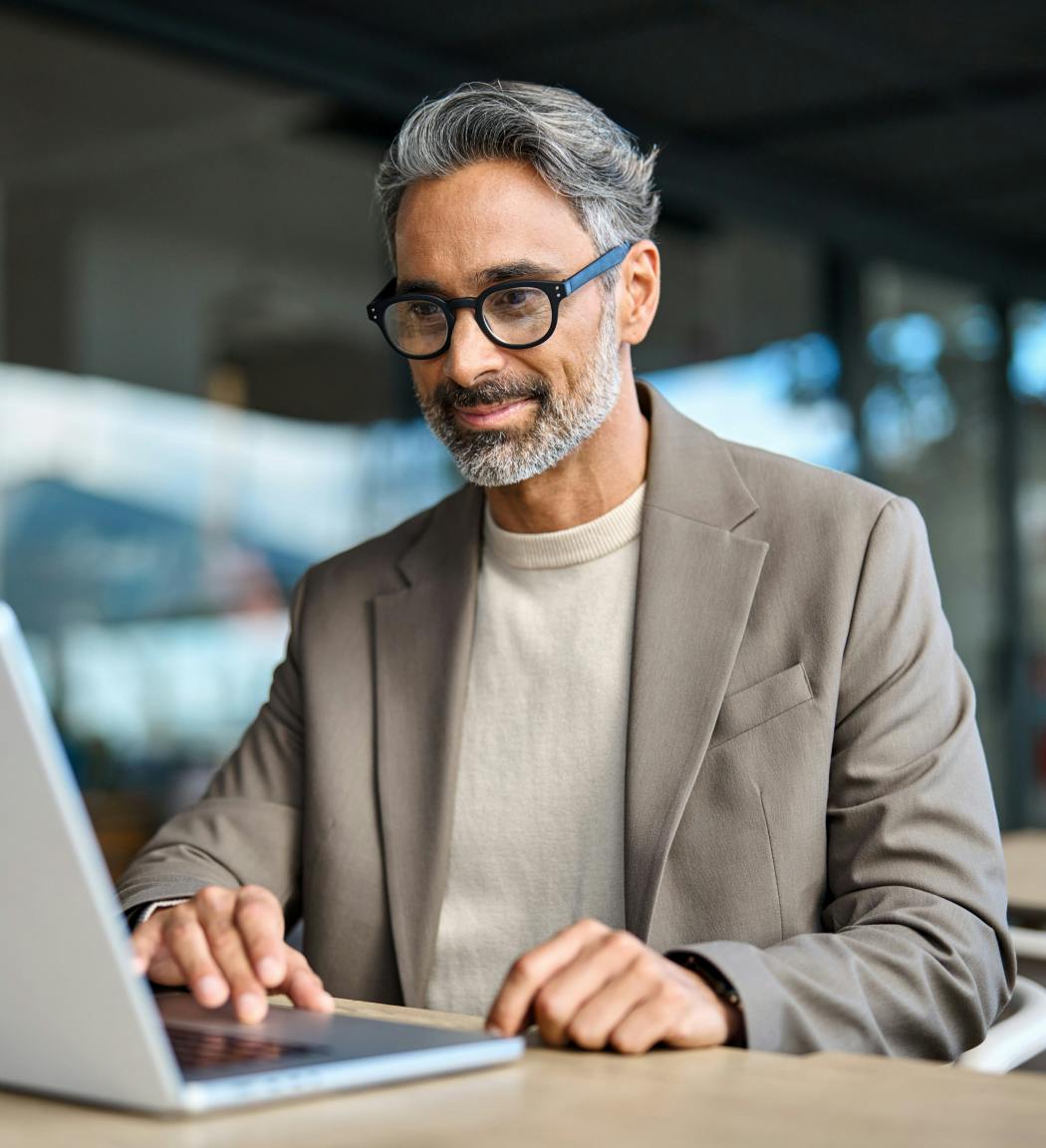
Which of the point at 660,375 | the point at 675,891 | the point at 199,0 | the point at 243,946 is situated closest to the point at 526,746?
the point at 675,891

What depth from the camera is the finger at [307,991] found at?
51.7 inches

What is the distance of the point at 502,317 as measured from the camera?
6.03ft

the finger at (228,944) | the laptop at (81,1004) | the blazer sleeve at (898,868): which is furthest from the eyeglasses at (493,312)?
the laptop at (81,1004)

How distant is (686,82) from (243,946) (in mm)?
4364

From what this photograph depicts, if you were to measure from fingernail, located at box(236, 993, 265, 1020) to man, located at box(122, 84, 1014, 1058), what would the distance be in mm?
149

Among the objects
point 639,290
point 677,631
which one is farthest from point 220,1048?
point 639,290

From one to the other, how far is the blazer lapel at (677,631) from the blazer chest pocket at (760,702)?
19 millimetres

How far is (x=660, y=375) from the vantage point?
6211 mm

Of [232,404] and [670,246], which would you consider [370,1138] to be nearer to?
[232,404]

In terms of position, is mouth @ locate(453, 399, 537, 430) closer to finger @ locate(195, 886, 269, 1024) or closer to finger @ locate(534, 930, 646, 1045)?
finger @ locate(195, 886, 269, 1024)

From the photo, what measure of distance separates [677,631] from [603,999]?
70 cm

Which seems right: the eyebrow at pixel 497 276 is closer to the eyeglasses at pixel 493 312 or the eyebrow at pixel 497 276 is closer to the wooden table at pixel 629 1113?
the eyeglasses at pixel 493 312

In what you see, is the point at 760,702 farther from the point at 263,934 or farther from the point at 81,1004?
the point at 81,1004

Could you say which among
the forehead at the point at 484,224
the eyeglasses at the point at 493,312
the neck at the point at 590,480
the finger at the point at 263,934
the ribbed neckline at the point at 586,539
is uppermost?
the forehead at the point at 484,224
